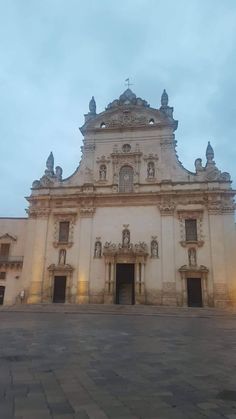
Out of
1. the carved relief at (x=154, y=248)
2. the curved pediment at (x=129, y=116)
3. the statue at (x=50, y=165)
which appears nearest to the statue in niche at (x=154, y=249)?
the carved relief at (x=154, y=248)

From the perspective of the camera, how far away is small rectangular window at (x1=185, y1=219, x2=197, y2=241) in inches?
1208

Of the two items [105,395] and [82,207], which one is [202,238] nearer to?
[82,207]

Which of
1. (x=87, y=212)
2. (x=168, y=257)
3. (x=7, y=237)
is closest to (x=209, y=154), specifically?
(x=168, y=257)

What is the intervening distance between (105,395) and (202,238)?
88.0ft

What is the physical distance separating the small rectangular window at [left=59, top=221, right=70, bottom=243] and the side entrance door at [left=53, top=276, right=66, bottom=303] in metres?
3.66

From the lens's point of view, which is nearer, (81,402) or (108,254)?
(81,402)

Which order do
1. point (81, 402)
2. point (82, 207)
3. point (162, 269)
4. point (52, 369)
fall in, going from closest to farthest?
point (81, 402), point (52, 369), point (162, 269), point (82, 207)

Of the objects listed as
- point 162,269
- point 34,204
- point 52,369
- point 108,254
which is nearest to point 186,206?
point 162,269

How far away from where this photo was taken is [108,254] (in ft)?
100

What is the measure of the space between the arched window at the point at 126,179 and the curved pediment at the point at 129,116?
4.68m

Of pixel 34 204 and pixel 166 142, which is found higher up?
pixel 166 142

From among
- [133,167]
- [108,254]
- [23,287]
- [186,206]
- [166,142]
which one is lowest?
[23,287]

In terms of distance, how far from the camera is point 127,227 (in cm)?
3164

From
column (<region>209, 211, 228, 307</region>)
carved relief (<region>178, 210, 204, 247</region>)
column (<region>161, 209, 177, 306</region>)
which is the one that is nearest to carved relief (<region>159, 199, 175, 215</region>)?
column (<region>161, 209, 177, 306</region>)
